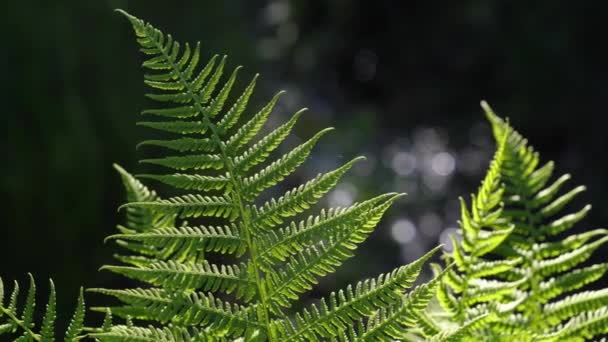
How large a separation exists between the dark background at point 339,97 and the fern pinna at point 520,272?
8.57 feet

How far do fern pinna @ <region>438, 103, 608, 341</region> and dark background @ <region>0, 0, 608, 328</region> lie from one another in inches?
103

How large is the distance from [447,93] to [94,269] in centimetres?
403

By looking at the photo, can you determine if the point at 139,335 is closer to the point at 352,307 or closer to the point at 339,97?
the point at 352,307

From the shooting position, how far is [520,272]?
0.62 m

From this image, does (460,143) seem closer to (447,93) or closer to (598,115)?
(447,93)

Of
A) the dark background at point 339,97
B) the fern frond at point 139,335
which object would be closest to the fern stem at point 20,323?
the fern frond at point 139,335

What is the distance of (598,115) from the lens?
241 inches

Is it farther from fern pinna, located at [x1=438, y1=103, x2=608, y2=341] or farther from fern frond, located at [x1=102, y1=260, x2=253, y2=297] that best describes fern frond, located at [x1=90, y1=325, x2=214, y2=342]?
fern pinna, located at [x1=438, y1=103, x2=608, y2=341]

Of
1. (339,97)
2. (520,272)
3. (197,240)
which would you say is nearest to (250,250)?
(197,240)

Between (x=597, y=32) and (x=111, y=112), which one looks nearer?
(x=111, y=112)

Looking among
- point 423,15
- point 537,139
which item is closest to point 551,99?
point 537,139

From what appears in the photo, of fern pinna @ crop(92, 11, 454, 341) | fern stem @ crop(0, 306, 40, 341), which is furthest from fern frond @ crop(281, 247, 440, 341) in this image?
fern stem @ crop(0, 306, 40, 341)

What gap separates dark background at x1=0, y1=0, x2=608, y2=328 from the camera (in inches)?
135

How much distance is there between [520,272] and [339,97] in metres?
6.31
